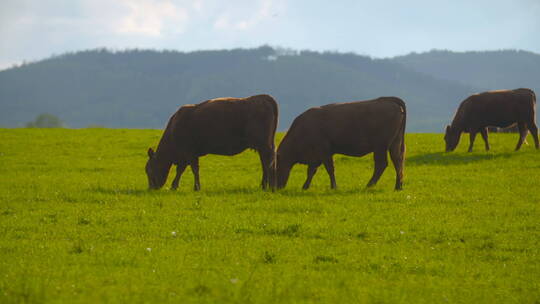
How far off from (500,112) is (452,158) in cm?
373

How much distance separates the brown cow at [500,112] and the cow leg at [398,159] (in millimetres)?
11121

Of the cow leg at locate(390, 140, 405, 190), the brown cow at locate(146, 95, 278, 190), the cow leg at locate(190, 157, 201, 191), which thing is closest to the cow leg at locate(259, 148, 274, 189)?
the brown cow at locate(146, 95, 278, 190)

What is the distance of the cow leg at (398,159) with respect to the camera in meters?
17.5

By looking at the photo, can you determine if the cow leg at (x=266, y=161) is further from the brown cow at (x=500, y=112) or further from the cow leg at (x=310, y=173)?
the brown cow at (x=500, y=112)

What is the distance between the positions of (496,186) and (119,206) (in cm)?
1103

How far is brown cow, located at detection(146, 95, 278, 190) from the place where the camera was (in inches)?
680

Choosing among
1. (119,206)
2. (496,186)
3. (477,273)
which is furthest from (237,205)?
(496,186)

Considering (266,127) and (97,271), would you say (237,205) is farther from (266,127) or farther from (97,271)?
(97,271)

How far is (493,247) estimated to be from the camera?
10.9 m

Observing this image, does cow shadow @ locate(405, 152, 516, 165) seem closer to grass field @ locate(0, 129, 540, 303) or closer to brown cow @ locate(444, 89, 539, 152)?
brown cow @ locate(444, 89, 539, 152)

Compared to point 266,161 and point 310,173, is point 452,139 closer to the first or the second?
point 310,173

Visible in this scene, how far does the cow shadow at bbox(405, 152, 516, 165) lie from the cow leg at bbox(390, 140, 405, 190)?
7.16 metres

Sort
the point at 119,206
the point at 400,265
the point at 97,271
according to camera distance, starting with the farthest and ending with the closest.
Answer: the point at 119,206 < the point at 400,265 < the point at 97,271

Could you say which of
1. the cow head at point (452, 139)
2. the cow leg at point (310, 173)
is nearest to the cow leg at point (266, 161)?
the cow leg at point (310, 173)
